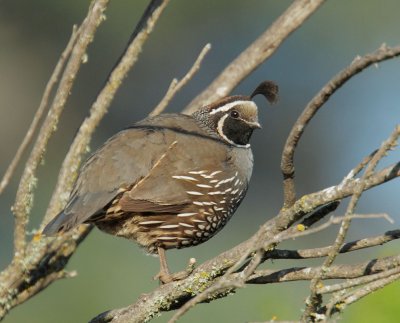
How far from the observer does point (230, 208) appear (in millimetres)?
5254

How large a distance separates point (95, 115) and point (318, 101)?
169 centimetres

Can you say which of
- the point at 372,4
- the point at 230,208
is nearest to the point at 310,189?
the point at 372,4

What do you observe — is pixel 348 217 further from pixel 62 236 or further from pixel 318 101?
pixel 62 236

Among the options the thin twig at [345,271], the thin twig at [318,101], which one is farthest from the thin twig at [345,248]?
the thin twig at [318,101]

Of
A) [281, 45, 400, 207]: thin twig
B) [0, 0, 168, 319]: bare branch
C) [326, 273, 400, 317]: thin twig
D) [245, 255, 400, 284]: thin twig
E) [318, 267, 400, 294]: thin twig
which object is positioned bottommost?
[326, 273, 400, 317]: thin twig

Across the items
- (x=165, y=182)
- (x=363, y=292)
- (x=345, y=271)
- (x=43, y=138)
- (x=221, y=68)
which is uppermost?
(x=221, y=68)

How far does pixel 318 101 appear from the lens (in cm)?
328

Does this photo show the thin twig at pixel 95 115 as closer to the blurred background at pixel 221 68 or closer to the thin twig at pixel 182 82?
the thin twig at pixel 182 82

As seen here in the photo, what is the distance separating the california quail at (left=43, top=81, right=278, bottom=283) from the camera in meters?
4.79

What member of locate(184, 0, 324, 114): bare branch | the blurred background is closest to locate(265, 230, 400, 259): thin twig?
locate(184, 0, 324, 114): bare branch

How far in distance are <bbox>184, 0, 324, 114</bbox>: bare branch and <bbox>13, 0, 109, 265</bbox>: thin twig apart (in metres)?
0.86

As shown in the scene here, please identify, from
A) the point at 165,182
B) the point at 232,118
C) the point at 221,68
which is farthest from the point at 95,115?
the point at 221,68

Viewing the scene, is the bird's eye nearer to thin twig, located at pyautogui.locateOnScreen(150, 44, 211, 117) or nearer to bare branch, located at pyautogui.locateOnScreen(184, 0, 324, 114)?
bare branch, located at pyautogui.locateOnScreen(184, 0, 324, 114)

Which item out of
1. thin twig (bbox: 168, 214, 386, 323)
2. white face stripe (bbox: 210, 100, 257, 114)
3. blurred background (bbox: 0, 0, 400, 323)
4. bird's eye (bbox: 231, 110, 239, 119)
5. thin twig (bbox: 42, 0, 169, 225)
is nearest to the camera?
thin twig (bbox: 168, 214, 386, 323)
